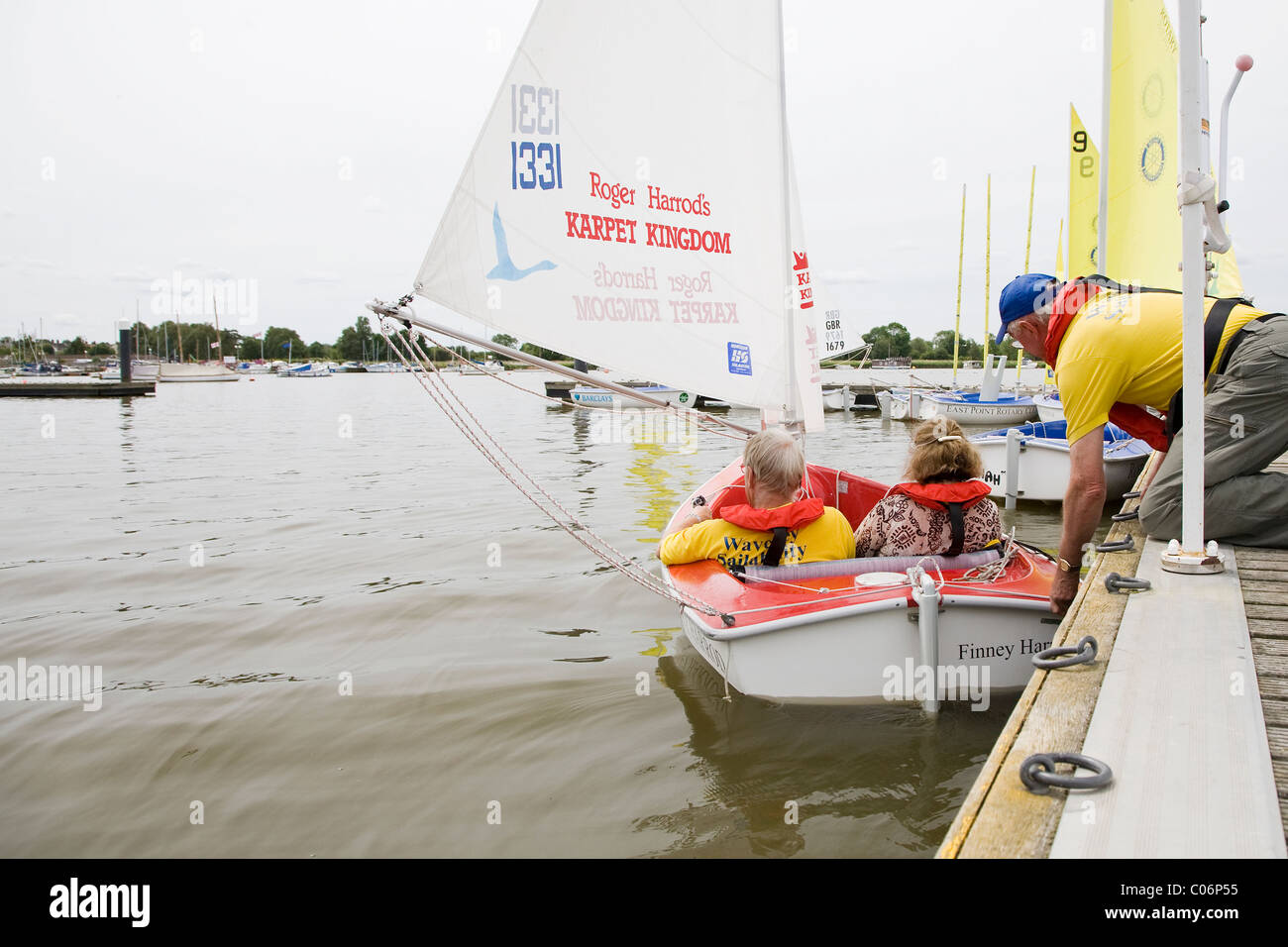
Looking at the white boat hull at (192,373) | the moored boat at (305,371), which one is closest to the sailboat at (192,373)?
the white boat hull at (192,373)

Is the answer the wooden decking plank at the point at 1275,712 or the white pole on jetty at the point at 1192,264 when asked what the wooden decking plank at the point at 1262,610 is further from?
the wooden decking plank at the point at 1275,712

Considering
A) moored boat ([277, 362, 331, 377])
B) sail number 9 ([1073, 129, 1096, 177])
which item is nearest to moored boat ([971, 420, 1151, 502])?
sail number 9 ([1073, 129, 1096, 177])

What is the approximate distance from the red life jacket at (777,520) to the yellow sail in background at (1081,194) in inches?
375

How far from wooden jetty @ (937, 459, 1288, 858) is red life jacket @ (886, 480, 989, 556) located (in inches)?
42.8

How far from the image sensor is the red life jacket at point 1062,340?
164 inches

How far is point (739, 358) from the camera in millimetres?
6598

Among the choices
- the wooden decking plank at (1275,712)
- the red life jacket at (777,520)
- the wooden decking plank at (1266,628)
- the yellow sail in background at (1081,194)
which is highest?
the yellow sail in background at (1081,194)

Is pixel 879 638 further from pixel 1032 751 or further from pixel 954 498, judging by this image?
pixel 1032 751

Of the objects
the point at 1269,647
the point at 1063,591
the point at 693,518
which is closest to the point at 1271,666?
the point at 1269,647

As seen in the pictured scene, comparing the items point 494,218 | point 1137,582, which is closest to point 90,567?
point 494,218

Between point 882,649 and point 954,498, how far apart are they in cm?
103
